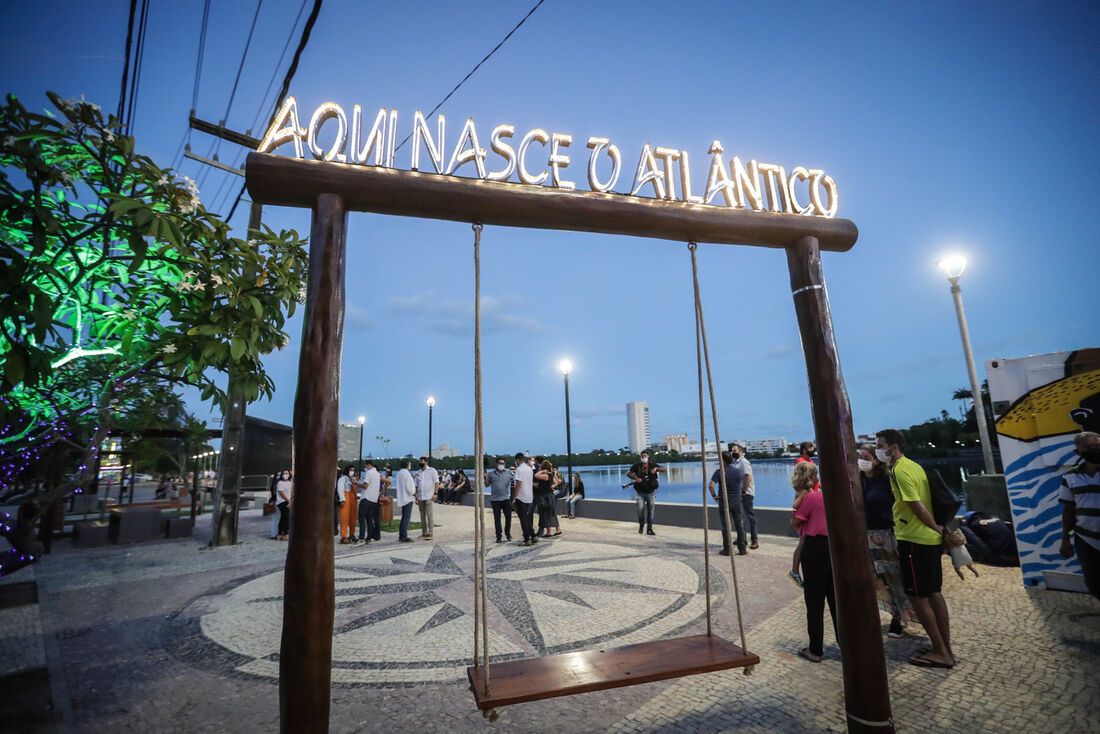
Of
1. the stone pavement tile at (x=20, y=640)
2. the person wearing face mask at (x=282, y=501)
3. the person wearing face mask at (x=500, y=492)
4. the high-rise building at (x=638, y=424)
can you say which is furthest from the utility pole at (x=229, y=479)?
the high-rise building at (x=638, y=424)

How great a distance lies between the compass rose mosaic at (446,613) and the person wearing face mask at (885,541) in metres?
1.76

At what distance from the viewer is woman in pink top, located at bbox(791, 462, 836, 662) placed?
4008 millimetres

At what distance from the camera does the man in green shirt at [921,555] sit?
3.79 m

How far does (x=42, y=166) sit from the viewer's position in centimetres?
284

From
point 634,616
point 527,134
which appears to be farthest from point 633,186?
point 634,616

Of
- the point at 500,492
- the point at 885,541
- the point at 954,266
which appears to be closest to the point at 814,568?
the point at 885,541

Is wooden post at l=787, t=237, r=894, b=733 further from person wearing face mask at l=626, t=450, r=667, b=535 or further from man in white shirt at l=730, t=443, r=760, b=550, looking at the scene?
person wearing face mask at l=626, t=450, r=667, b=535

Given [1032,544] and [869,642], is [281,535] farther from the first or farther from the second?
[1032,544]

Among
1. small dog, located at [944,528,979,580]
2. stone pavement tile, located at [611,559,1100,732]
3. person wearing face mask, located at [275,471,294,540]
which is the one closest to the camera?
stone pavement tile, located at [611,559,1100,732]

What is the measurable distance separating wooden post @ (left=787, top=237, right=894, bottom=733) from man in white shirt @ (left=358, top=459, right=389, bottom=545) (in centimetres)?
855

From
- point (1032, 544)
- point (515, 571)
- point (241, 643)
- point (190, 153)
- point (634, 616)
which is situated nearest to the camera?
point (241, 643)

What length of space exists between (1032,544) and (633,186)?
6.66m

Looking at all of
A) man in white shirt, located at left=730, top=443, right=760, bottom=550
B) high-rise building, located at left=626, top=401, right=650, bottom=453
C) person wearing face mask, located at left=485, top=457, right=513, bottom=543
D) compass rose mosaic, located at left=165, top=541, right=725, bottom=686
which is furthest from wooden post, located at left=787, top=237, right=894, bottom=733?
high-rise building, located at left=626, top=401, right=650, bottom=453

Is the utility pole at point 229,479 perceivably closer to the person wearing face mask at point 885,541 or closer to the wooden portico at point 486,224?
the wooden portico at point 486,224
